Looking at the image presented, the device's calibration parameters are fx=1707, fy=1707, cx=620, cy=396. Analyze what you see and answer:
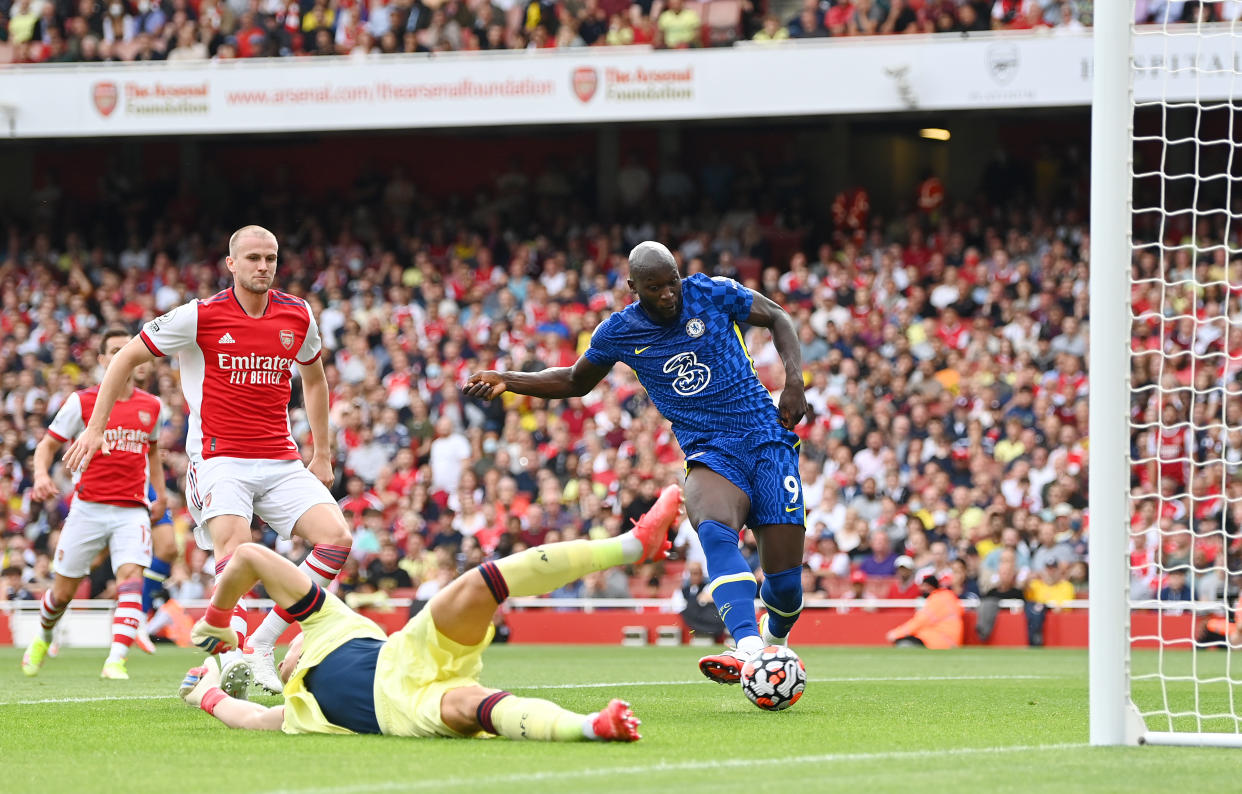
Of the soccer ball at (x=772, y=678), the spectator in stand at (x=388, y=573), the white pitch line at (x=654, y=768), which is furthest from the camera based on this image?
the spectator in stand at (x=388, y=573)

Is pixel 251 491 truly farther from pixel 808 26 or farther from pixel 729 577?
pixel 808 26

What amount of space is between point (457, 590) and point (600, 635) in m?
13.0

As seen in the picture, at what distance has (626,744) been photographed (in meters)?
6.53

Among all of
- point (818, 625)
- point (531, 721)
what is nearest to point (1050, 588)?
point (818, 625)

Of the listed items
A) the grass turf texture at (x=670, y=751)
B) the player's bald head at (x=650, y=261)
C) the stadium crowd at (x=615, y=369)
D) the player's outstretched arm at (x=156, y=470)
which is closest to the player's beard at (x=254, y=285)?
the player's bald head at (x=650, y=261)

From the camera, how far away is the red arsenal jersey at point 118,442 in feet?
41.5

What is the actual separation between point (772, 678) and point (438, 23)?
18.9 metres

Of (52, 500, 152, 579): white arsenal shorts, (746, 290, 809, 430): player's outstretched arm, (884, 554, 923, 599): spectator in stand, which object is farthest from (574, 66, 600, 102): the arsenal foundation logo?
(746, 290, 809, 430): player's outstretched arm

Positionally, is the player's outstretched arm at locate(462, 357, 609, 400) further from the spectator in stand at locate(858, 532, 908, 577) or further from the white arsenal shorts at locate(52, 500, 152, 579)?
the spectator in stand at locate(858, 532, 908, 577)

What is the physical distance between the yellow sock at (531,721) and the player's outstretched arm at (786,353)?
266 cm

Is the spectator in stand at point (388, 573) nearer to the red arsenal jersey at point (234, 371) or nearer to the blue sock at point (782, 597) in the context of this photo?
the red arsenal jersey at point (234, 371)

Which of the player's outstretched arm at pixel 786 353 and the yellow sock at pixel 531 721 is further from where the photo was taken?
the player's outstretched arm at pixel 786 353

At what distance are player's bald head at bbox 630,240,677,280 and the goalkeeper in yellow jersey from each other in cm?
186

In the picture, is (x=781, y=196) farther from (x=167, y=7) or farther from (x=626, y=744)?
(x=626, y=744)
